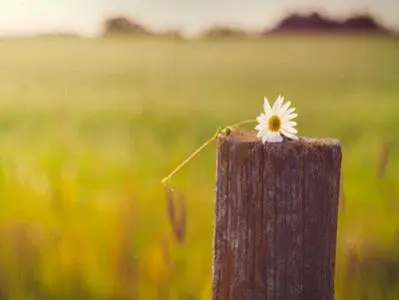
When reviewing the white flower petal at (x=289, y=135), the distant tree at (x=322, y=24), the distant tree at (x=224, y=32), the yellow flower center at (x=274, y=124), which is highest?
the distant tree at (x=322, y=24)

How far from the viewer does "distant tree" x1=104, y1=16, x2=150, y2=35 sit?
82.0 inches

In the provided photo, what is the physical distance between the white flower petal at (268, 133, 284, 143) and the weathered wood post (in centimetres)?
1

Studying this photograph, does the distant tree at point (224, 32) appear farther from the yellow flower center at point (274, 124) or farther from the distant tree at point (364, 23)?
the yellow flower center at point (274, 124)

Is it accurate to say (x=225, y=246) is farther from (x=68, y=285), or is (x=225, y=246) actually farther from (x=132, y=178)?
(x=68, y=285)

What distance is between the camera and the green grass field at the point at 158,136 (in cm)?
207

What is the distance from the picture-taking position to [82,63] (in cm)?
212

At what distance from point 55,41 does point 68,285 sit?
0.70 meters

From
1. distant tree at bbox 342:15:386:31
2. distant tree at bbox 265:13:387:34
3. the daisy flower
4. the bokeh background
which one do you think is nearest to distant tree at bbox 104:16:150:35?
the bokeh background

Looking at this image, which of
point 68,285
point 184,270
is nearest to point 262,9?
point 184,270

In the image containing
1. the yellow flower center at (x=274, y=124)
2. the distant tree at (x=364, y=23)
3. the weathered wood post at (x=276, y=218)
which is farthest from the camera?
the distant tree at (x=364, y=23)

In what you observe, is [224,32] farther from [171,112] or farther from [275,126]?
[275,126]

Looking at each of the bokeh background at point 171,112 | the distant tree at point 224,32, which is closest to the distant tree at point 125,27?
the bokeh background at point 171,112

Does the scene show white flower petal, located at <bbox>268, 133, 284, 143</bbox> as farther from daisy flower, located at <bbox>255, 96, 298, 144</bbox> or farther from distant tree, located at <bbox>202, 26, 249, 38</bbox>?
distant tree, located at <bbox>202, 26, 249, 38</bbox>

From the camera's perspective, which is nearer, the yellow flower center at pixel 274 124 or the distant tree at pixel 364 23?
the yellow flower center at pixel 274 124
